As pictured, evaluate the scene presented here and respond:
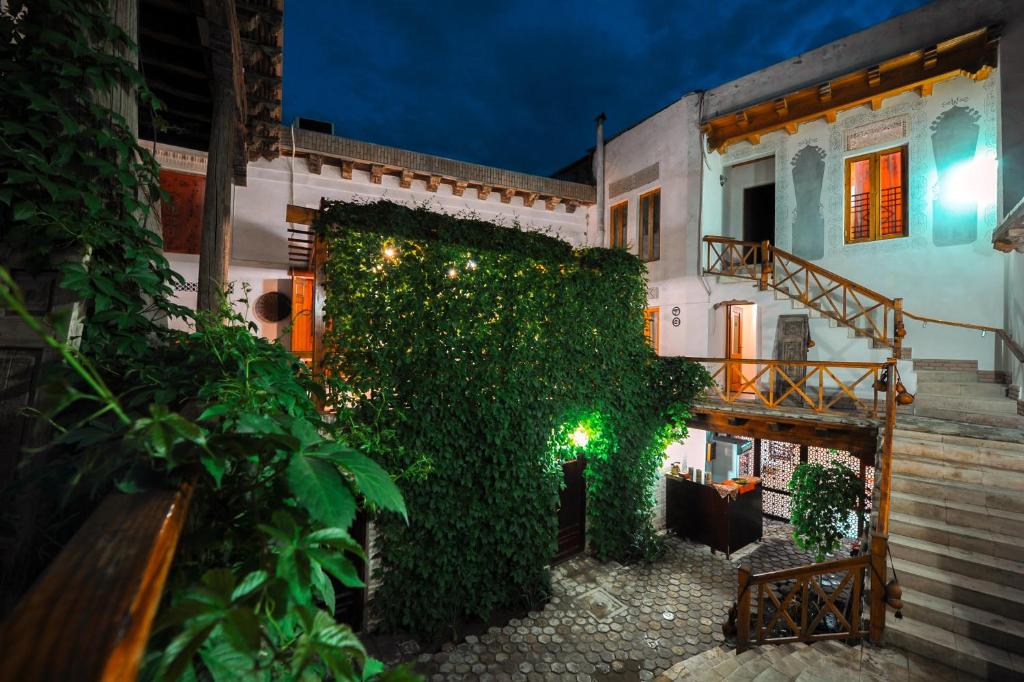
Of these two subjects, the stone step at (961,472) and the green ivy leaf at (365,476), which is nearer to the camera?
the green ivy leaf at (365,476)

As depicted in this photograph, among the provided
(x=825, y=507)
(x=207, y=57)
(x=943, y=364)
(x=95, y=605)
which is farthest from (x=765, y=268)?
(x=95, y=605)

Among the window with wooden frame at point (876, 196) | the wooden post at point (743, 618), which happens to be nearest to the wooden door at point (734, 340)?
the window with wooden frame at point (876, 196)

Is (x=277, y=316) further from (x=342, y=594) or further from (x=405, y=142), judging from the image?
(x=405, y=142)

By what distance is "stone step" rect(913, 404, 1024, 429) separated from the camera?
671cm

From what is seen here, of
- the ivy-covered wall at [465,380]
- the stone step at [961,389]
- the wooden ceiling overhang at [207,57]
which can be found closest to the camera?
the wooden ceiling overhang at [207,57]

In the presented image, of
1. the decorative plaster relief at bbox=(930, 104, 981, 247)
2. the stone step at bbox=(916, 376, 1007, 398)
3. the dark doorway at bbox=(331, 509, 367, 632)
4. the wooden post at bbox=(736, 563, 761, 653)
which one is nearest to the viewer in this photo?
the wooden post at bbox=(736, 563, 761, 653)

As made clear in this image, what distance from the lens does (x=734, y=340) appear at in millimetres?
11477

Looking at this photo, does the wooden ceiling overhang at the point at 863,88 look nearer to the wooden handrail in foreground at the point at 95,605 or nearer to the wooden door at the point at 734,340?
the wooden door at the point at 734,340

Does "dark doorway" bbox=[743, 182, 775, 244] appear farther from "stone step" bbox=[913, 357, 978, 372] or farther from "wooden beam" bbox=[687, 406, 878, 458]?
"wooden beam" bbox=[687, 406, 878, 458]

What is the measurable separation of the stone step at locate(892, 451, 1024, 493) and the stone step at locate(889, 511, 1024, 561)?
2.43ft

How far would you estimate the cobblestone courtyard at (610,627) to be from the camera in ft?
18.0

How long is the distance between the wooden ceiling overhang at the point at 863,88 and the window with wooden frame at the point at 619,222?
8.63 ft

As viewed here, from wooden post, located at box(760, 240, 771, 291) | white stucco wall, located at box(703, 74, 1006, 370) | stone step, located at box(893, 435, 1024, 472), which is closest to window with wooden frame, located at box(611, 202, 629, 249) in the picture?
wooden post, located at box(760, 240, 771, 291)

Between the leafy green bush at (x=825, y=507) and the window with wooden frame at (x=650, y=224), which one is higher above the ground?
the window with wooden frame at (x=650, y=224)
